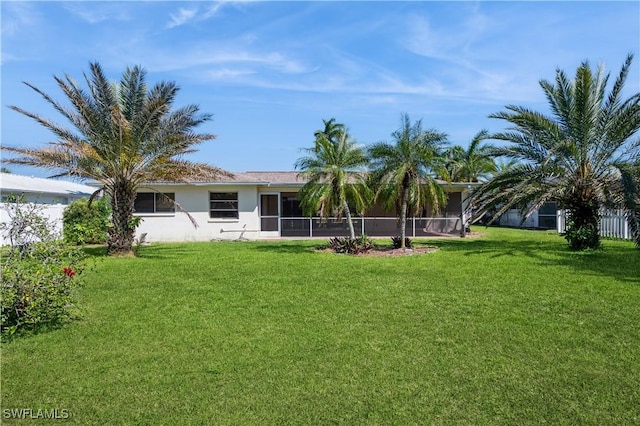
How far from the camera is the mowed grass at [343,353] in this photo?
3.95 m

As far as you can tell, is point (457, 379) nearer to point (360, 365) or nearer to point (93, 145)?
point (360, 365)

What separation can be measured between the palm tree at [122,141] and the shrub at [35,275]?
695 cm

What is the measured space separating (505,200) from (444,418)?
11703 millimetres

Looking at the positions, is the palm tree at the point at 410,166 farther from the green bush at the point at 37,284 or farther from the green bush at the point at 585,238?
the green bush at the point at 37,284

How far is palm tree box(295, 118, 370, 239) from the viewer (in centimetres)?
1455

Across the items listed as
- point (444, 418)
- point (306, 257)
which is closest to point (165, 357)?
point (444, 418)

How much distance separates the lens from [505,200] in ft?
46.6

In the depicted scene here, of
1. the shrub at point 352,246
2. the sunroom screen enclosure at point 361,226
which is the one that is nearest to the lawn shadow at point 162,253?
the shrub at point 352,246

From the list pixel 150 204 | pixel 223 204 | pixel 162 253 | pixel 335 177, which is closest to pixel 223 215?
pixel 223 204

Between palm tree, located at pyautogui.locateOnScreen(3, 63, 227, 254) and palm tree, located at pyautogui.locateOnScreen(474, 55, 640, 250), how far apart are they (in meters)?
9.73

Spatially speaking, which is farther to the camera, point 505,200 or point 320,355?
point 505,200

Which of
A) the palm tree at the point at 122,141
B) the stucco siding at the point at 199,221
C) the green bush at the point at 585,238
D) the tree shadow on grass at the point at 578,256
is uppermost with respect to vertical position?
the palm tree at the point at 122,141

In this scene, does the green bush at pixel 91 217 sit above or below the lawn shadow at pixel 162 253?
above

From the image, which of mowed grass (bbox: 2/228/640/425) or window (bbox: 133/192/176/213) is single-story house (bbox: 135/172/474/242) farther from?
mowed grass (bbox: 2/228/640/425)
